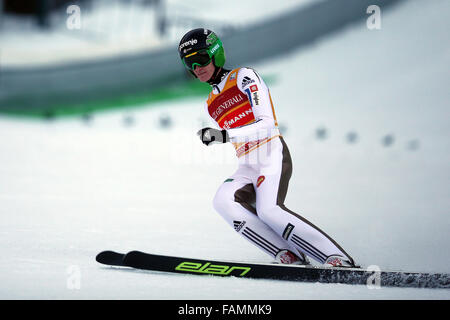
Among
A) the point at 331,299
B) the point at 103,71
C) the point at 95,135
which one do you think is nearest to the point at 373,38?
the point at 103,71

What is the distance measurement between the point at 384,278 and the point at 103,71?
408 inches

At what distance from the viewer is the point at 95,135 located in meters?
10.4

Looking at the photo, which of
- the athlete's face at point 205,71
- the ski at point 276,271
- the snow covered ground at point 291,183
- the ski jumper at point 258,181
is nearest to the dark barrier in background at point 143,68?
the snow covered ground at point 291,183

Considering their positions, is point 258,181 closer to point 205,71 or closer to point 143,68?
point 205,71

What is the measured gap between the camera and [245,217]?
12.5 feet

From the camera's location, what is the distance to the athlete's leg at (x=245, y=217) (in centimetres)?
380

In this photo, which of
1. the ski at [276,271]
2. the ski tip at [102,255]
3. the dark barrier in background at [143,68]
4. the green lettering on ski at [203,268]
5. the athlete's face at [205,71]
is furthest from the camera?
the dark barrier in background at [143,68]

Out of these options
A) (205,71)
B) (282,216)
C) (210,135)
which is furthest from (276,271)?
(205,71)

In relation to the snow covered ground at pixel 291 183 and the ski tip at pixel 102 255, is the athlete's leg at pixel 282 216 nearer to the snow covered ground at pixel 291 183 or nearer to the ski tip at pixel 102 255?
the snow covered ground at pixel 291 183

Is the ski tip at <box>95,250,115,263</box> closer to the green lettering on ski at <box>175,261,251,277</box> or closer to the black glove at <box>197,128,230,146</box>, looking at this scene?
the green lettering on ski at <box>175,261,251,277</box>

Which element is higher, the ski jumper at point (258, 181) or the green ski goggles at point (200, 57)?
the green ski goggles at point (200, 57)

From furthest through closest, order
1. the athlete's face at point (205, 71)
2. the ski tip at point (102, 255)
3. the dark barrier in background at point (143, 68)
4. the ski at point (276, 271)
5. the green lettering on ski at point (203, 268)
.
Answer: the dark barrier in background at point (143, 68), the athlete's face at point (205, 71), the ski tip at point (102, 255), the green lettering on ski at point (203, 268), the ski at point (276, 271)

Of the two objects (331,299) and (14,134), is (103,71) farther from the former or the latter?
(331,299)

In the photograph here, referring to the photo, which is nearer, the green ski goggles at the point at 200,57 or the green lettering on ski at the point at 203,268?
the green lettering on ski at the point at 203,268
